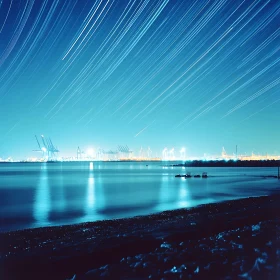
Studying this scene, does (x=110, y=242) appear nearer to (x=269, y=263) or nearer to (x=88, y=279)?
(x=88, y=279)

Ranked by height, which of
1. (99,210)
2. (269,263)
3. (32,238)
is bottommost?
(99,210)

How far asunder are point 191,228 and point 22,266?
5021 mm

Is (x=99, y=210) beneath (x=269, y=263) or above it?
beneath

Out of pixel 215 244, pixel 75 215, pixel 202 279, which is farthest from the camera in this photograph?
pixel 75 215

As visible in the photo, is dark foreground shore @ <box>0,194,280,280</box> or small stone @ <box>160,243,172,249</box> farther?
small stone @ <box>160,243,172,249</box>

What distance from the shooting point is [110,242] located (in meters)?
7.68

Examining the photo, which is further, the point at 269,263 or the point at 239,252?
the point at 239,252

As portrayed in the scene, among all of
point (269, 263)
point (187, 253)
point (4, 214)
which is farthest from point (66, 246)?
point (4, 214)

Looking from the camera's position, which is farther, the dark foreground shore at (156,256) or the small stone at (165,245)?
the small stone at (165,245)

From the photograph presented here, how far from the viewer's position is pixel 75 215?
55.0ft

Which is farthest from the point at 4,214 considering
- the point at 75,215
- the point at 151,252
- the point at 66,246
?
the point at 151,252

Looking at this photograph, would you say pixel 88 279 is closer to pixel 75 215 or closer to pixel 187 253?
pixel 187 253

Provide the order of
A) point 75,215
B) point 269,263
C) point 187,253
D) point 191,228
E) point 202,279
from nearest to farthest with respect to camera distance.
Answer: point 202,279
point 269,263
point 187,253
point 191,228
point 75,215

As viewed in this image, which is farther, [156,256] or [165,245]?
[165,245]
